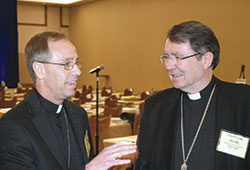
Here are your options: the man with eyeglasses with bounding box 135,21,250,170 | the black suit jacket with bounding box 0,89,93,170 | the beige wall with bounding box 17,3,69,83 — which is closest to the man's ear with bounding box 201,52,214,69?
the man with eyeglasses with bounding box 135,21,250,170

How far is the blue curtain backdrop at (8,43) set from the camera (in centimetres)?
1750

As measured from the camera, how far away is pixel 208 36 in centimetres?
236

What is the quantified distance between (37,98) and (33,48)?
12.1 inches

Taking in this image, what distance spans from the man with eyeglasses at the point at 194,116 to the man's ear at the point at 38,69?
2.54ft

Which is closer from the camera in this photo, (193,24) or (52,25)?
(193,24)

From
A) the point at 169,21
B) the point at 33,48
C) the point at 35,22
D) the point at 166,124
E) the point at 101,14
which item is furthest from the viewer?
the point at 35,22

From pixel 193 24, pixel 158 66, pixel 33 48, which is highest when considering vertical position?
pixel 193 24

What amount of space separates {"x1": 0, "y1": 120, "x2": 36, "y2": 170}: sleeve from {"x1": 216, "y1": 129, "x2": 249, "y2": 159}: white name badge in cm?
114

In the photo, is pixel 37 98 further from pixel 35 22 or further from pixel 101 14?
pixel 35 22

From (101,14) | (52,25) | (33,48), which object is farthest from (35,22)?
(33,48)

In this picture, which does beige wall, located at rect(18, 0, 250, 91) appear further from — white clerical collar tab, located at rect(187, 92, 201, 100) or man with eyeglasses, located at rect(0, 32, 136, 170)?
man with eyeglasses, located at rect(0, 32, 136, 170)

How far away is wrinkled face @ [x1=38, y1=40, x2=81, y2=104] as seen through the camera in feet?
7.34

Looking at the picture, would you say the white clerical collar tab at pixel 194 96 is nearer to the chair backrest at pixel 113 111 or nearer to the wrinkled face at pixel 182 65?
the wrinkled face at pixel 182 65

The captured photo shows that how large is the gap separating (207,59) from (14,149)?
133cm
